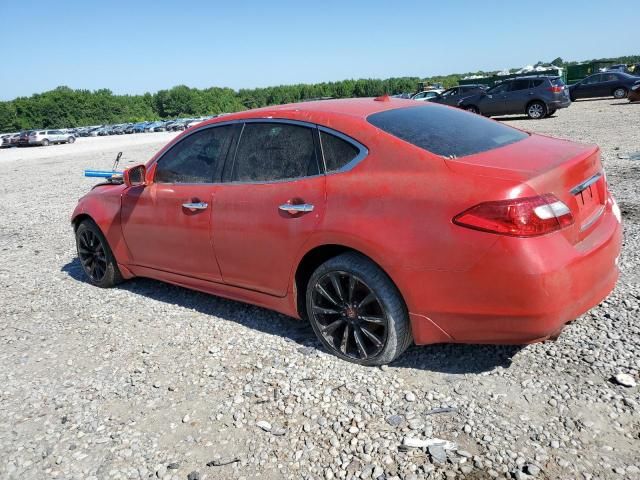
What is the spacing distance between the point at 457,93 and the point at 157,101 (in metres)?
102

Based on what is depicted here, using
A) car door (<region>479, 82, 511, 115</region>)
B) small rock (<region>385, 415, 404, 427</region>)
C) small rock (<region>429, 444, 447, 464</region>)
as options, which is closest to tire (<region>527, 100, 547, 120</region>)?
car door (<region>479, 82, 511, 115</region>)

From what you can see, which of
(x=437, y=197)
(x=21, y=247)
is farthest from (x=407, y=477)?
(x=21, y=247)

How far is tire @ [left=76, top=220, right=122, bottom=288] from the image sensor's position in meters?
5.18

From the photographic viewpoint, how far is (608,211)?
3.33 metres

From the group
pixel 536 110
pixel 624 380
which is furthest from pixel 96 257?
pixel 536 110

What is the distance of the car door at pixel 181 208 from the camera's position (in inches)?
160

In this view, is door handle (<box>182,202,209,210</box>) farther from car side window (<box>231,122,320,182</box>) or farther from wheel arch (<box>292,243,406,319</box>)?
wheel arch (<box>292,243,406,319</box>)

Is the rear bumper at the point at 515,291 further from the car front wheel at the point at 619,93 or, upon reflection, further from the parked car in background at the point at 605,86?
the car front wheel at the point at 619,93

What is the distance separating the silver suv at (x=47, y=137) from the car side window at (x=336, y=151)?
4856 centimetres

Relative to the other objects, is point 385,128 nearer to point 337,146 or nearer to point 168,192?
point 337,146

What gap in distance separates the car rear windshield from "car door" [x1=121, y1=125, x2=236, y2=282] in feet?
4.27

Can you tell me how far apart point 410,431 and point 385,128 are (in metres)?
1.74

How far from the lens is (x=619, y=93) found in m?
29.7

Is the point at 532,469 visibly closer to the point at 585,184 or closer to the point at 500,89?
the point at 585,184
